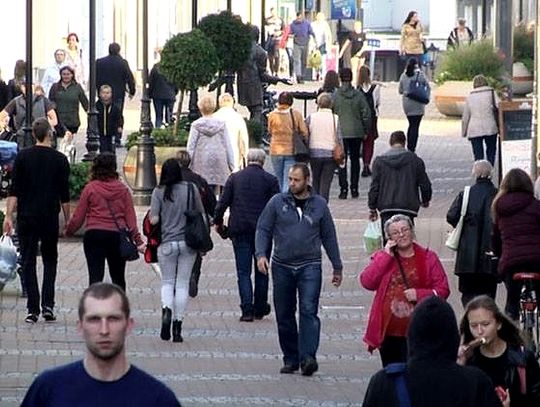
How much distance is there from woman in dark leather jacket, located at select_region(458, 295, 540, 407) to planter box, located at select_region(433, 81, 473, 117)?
1113 inches

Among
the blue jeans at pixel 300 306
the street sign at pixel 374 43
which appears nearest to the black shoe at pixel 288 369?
the blue jeans at pixel 300 306

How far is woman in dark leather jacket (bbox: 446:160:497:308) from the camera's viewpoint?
14.2 meters

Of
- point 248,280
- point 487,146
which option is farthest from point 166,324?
point 487,146

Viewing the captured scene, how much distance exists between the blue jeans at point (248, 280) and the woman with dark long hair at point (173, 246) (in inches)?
40.2

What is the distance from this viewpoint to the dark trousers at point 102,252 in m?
14.9

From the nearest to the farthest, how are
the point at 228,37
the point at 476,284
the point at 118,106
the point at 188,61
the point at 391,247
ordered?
the point at 391,247 < the point at 476,284 < the point at 188,61 < the point at 228,37 < the point at 118,106

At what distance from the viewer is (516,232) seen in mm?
13320

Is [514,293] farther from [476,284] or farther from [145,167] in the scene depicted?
[145,167]

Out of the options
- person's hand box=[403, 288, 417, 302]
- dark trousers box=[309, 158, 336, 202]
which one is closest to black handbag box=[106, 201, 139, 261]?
person's hand box=[403, 288, 417, 302]

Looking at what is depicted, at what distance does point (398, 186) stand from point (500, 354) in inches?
364

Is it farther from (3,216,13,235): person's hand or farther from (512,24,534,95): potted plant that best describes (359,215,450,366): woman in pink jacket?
(512,24,534,95): potted plant

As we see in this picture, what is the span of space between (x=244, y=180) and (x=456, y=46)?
23.5m

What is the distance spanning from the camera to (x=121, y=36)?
5109 centimetres

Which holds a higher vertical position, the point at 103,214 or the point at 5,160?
the point at 103,214
